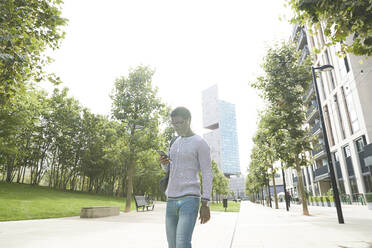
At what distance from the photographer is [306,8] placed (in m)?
4.98

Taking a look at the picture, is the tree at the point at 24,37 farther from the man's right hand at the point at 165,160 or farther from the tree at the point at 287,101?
the tree at the point at 287,101

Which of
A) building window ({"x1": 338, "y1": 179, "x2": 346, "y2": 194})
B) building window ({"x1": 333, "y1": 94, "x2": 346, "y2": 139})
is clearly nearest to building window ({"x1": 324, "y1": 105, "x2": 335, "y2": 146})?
building window ({"x1": 333, "y1": 94, "x2": 346, "y2": 139})

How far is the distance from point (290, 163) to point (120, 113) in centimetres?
1189

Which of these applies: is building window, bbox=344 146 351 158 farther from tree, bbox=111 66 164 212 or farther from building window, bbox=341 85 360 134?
tree, bbox=111 66 164 212

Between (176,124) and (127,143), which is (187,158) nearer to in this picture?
(176,124)

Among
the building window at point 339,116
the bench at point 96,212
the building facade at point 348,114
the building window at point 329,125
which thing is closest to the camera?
the bench at point 96,212

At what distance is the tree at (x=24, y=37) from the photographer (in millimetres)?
5855

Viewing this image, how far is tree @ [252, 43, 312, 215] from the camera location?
14.1 m

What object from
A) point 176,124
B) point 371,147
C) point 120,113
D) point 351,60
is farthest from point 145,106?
point 351,60

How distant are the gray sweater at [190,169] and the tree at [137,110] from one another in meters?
13.6

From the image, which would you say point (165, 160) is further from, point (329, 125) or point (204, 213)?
point (329, 125)

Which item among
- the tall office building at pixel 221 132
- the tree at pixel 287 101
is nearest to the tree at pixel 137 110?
the tree at pixel 287 101

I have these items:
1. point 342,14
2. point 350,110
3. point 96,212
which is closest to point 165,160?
point 342,14

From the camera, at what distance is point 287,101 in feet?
48.2
